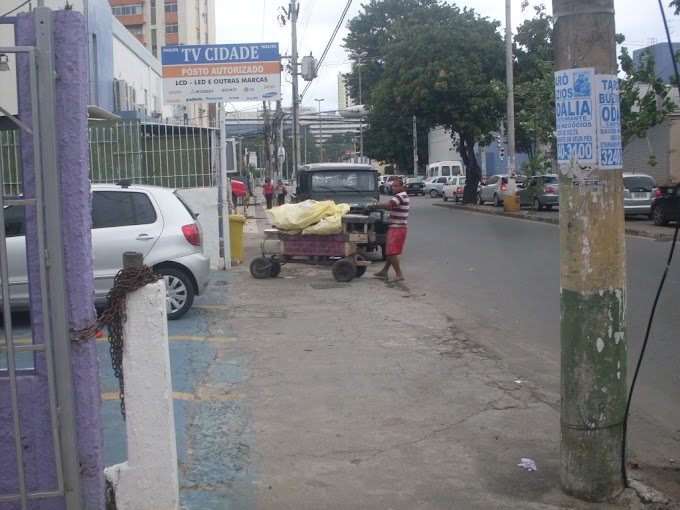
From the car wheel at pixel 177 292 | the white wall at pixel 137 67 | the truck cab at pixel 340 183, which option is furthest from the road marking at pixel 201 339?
the white wall at pixel 137 67

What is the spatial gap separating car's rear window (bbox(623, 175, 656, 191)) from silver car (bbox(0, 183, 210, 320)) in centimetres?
1852

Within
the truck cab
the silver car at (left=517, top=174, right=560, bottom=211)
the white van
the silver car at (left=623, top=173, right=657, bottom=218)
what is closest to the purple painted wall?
the truck cab

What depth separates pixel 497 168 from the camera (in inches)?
2254

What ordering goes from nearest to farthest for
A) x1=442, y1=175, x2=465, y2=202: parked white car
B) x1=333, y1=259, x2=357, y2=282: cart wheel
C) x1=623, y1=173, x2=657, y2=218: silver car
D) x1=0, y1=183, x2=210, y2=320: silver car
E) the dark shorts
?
1. x1=0, y1=183, x2=210, y2=320: silver car
2. the dark shorts
3. x1=333, y1=259, x2=357, y2=282: cart wheel
4. x1=623, y1=173, x2=657, y2=218: silver car
5. x1=442, y1=175, x2=465, y2=202: parked white car

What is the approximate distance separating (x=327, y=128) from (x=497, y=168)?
34597 mm

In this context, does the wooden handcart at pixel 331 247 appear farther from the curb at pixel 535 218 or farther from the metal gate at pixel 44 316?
the metal gate at pixel 44 316

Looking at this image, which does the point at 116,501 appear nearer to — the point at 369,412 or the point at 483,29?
the point at 369,412

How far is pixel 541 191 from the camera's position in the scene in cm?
3161

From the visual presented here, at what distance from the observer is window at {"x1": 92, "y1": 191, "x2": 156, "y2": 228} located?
9.84m

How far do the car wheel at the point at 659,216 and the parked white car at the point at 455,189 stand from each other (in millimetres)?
20276

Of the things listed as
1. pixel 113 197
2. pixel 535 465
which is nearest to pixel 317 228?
pixel 113 197

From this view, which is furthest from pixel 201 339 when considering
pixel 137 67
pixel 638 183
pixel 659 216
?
pixel 137 67

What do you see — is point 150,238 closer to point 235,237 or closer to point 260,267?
point 260,267

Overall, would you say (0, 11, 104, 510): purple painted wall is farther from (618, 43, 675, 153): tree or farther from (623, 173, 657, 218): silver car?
(623, 173, 657, 218): silver car
